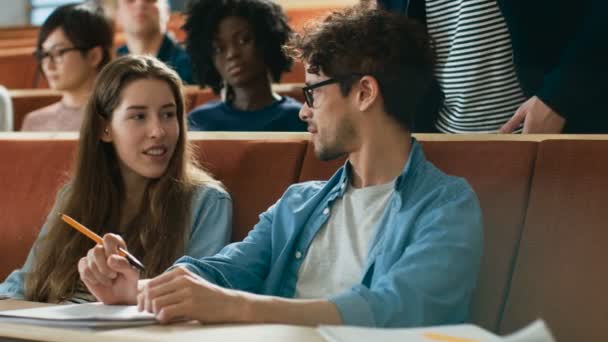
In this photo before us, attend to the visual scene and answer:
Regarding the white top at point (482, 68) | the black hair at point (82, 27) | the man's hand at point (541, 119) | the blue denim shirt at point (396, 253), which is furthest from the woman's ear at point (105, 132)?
the black hair at point (82, 27)

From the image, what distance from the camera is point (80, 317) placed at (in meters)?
1.38

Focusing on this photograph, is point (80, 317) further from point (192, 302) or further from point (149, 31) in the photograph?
point (149, 31)

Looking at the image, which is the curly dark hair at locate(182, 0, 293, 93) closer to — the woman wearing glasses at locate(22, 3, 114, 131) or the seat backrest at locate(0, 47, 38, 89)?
the woman wearing glasses at locate(22, 3, 114, 131)

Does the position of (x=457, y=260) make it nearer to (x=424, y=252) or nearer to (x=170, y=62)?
(x=424, y=252)

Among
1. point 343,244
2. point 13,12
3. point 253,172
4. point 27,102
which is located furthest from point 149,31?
point 13,12

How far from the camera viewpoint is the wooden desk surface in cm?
127

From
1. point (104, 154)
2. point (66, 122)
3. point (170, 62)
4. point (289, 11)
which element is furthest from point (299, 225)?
point (289, 11)

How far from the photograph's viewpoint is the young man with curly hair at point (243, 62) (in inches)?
122

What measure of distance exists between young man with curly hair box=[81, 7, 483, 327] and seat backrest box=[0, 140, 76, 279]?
0.71m

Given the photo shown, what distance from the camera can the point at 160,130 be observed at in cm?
224

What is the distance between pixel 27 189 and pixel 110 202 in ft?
0.91

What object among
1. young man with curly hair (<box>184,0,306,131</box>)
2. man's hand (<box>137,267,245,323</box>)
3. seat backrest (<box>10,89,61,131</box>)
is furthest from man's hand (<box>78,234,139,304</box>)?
seat backrest (<box>10,89,61,131</box>)

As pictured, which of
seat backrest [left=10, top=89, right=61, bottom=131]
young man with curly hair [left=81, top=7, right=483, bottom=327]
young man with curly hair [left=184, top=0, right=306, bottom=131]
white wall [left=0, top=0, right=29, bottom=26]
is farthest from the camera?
white wall [left=0, top=0, right=29, bottom=26]

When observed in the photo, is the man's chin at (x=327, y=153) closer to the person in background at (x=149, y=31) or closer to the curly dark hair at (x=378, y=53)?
the curly dark hair at (x=378, y=53)
